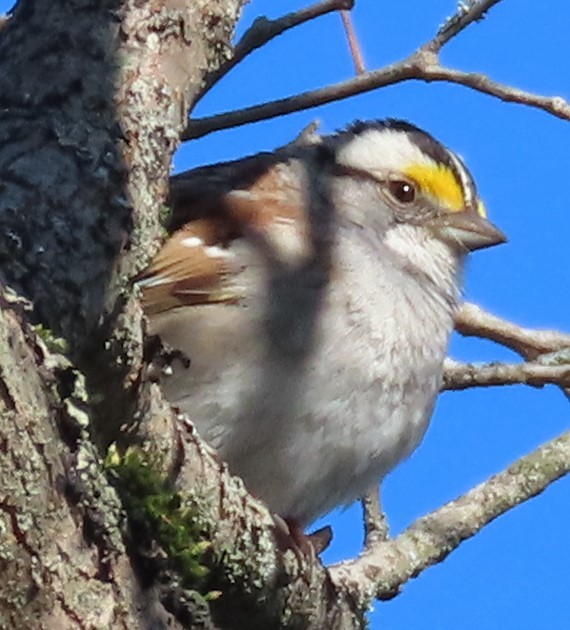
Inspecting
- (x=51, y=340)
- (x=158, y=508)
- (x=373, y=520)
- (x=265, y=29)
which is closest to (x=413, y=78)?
(x=265, y=29)

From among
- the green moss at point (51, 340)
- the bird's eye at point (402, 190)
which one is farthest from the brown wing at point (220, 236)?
the green moss at point (51, 340)

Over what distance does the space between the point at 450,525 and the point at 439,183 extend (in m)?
1.45

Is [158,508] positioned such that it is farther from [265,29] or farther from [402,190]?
[402,190]

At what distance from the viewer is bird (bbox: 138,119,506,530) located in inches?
158

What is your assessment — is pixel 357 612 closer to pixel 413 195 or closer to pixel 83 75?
pixel 83 75

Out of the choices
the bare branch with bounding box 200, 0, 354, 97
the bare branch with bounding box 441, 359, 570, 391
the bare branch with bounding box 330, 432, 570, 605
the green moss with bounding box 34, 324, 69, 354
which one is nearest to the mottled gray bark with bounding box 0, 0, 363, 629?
the green moss with bounding box 34, 324, 69, 354

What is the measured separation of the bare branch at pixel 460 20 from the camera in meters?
4.29

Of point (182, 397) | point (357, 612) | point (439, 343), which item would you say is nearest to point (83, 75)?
point (182, 397)

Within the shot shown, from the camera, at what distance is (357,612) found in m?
3.61

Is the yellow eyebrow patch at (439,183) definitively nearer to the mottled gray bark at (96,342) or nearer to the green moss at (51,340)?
the mottled gray bark at (96,342)

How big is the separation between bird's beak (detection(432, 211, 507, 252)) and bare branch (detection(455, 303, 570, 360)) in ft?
0.71

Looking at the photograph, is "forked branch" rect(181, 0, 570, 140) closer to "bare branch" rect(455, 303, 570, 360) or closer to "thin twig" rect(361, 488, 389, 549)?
"bare branch" rect(455, 303, 570, 360)

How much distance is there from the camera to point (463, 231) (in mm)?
4887

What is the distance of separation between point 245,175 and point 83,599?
263 cm
